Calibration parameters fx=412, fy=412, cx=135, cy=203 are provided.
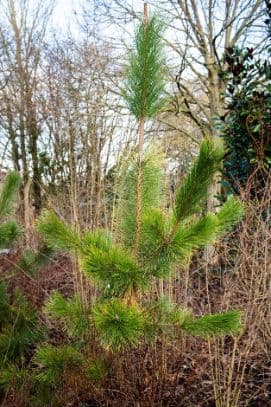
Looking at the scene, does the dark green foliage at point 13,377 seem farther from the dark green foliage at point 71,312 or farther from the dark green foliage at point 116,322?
the dark green foliage at point 116,322

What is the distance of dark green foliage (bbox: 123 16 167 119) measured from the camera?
1.77 meters

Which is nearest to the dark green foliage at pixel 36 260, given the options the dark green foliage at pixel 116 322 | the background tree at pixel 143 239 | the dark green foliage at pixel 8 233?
the dark green foliage at pixel 8 233

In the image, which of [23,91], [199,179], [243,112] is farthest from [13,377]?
[23,91]

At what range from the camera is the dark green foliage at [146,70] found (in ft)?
5.82

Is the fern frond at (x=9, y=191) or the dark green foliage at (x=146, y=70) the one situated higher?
the dark green foliage at (x=146, y=70)

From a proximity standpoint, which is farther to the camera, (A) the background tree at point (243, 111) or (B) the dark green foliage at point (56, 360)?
(A) the background tree at point (243, 111)

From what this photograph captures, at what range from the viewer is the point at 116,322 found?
1610 millimetres

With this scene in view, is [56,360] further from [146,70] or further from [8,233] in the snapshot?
[146,70]

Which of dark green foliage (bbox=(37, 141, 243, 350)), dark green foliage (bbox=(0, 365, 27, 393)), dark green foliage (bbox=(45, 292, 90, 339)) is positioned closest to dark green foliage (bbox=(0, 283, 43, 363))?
dark green foliage (bbox=(0, 365, 27, 393))

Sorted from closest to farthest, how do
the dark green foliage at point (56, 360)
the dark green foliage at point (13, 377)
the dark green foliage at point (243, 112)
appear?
the dark green foliage at point (56, 360) < the dark green foliage at point (13, 377) < the dark green foliage at point (243, 112)

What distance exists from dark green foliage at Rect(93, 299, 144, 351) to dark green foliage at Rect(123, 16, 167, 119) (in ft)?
2.77

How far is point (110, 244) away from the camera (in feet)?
5.74

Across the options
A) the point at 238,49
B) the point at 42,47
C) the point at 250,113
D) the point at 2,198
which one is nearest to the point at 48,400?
the point at 2,198

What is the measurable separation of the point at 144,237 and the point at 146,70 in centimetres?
72
